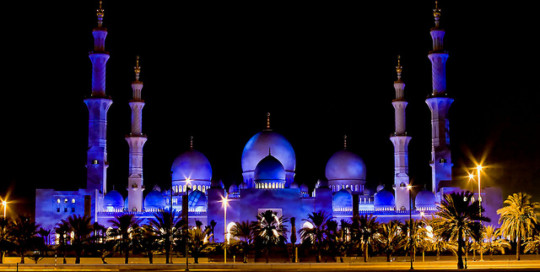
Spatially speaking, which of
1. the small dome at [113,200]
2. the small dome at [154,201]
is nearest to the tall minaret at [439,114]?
the small dome at [154,201]

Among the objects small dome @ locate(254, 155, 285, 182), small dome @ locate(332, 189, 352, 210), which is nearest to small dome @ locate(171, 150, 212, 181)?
small dome @ locate(254, 155, 285, 182)

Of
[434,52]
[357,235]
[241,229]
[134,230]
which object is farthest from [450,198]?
[434,52]

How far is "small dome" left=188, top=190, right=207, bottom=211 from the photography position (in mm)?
70750

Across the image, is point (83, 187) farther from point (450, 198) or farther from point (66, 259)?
point (450, 198)

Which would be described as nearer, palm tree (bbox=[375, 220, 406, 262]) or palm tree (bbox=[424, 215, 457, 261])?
palm tree (bbox=[424, 215, 457, 261])

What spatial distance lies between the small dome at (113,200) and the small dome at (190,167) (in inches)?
216

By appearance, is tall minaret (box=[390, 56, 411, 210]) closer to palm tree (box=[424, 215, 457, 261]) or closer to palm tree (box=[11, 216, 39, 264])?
palm tree (box=[424, 215, 457, 261])

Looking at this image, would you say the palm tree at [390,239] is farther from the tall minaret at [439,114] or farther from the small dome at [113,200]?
the small dome at [113,200]

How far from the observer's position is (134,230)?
173 feet

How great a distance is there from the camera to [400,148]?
71875 mm

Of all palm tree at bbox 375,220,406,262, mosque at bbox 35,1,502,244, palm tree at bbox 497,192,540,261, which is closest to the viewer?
palm tree at bbox 375,220,406,262

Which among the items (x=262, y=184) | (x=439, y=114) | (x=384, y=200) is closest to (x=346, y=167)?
(x=384, y=200)

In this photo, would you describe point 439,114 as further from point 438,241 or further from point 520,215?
point 438,241

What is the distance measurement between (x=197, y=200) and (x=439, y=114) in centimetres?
2160
